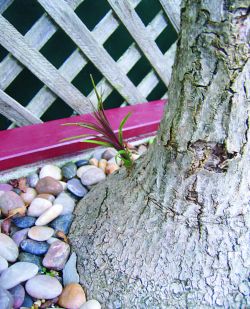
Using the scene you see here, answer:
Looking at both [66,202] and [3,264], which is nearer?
[3,264]

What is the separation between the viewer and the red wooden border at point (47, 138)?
1.25 meters

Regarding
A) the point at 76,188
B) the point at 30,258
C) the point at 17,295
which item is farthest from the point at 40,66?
the point at 17,295

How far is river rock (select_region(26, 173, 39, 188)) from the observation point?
1.24 meters

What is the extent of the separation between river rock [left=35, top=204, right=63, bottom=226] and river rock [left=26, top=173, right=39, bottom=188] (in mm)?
176

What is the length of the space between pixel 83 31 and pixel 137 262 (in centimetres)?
85

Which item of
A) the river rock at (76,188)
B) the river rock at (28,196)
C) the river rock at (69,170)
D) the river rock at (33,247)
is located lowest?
the river rock at (33,247)

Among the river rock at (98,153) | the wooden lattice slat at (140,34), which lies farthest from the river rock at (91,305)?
the wooden lattice slat at (140,34)

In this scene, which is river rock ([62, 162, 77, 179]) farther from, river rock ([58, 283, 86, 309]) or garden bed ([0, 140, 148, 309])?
river rock ([58, 283, 86, 309])

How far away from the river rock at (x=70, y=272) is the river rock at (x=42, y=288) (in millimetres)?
27

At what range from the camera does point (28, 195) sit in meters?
1.18

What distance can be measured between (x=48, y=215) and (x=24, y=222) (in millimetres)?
70

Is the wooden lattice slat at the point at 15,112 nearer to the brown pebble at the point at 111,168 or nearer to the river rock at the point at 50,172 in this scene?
the river rock at the point at 50,172

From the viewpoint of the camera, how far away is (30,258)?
100cm

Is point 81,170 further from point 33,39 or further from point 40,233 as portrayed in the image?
point 33,39
